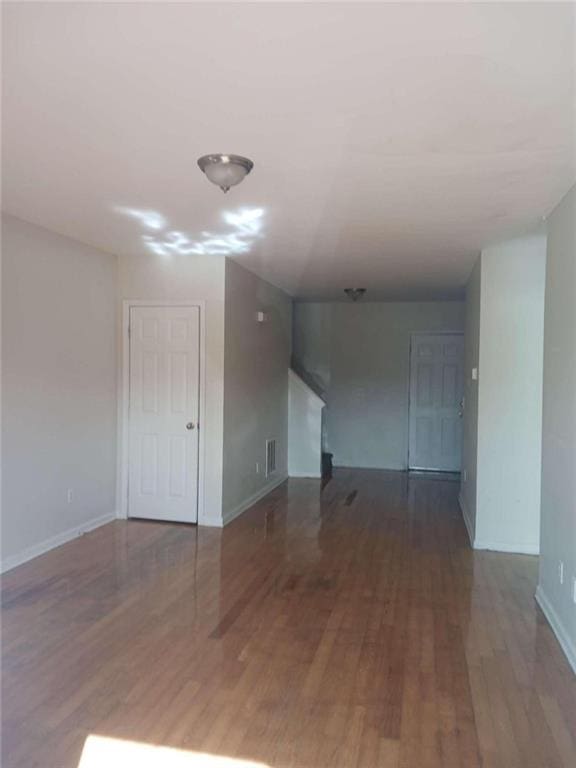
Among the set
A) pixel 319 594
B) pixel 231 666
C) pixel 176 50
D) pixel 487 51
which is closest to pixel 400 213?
pixel 487 51

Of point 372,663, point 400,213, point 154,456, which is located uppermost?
point 400,213

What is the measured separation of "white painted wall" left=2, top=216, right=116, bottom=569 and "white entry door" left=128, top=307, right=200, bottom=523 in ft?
0.73

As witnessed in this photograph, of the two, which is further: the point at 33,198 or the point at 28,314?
the point at 28,314

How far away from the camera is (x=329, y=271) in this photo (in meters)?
5.81

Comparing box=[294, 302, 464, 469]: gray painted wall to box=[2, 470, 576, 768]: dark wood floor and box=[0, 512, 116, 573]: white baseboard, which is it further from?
box=[0, 512, 116, 573]: white baseboard

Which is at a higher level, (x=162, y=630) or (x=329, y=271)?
(x=329, y=271)

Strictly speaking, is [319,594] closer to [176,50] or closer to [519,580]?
[519,580]

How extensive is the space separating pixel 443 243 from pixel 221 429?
2.49 m

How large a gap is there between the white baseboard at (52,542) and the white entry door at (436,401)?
4696mm

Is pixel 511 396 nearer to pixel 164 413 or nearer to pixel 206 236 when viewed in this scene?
pixel 206 236

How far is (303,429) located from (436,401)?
2.04m

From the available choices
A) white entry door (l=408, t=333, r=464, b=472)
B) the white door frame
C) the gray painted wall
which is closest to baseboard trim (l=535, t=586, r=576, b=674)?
the white door frame

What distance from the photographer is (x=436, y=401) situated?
326 inches

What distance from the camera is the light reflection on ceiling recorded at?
12.4 ft
